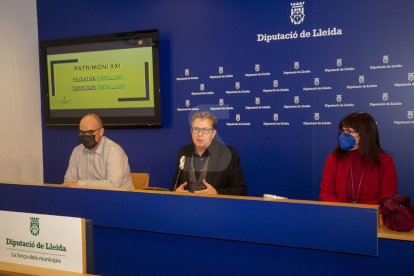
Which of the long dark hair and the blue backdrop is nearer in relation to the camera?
the long dark hair

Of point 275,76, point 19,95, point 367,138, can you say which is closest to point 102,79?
point 19,95

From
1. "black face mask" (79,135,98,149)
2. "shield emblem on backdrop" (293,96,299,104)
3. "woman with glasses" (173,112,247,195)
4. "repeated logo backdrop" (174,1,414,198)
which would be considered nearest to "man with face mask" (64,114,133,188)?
"black face mask" (79,135,98,149)

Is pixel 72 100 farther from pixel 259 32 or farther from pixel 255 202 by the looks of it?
pixel 255 202

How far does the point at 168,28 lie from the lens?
14.9ft

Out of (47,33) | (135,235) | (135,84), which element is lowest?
(135,235)

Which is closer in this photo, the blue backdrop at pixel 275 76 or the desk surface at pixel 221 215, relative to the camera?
the desk surface at pixel 221 215

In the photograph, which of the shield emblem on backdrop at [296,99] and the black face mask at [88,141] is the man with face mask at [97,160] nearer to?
the black face mask at [88,141]

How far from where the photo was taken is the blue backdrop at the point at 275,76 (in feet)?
12.1

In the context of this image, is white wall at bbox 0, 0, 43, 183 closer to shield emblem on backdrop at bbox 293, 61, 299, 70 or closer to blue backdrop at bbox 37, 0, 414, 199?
blue backdrop at bbox 37, 0, 414, 199

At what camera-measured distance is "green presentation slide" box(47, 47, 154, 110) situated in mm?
4598

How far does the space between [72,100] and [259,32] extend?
90.0 inches

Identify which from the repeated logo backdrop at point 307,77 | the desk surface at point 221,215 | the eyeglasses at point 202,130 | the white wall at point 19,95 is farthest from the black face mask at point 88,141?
the white wall at point 19,95

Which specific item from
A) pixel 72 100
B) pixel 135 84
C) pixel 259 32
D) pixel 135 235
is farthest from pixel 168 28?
pixel 135 235

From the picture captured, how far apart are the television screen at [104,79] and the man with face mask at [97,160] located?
1.13 metres
